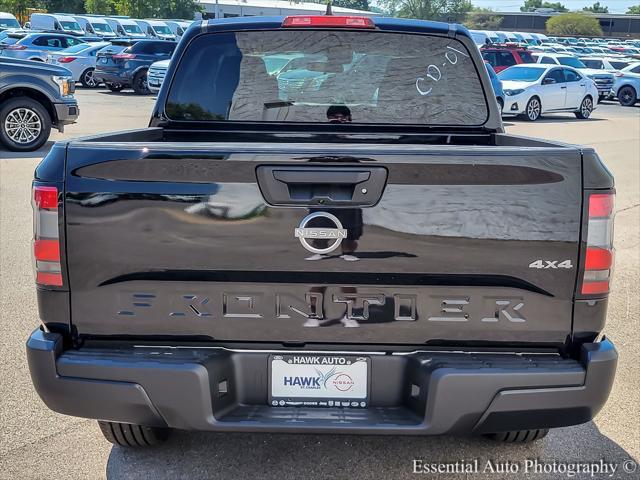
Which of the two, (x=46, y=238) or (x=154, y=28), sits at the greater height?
(x=46, y=238)

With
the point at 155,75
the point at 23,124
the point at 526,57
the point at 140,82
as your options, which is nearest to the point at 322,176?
the point at 23,124

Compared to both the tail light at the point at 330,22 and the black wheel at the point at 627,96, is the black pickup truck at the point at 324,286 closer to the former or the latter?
the tail light at the point at 330,22

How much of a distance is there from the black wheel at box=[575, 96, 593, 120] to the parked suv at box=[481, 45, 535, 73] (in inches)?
96.6

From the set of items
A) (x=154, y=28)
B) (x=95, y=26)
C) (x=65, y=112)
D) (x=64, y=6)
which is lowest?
(x=154, y=28)

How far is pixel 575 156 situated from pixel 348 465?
1709mm

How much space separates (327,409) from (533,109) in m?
21.5

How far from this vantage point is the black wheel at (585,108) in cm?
2483

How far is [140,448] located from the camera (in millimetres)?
3857

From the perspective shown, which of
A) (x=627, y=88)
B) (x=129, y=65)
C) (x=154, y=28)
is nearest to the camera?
(x=129, y=65)

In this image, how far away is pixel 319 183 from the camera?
295cm

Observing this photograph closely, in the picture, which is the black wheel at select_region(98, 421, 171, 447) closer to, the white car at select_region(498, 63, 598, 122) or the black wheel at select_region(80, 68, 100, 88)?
the white car at select_region(498, 63, 598, 122)

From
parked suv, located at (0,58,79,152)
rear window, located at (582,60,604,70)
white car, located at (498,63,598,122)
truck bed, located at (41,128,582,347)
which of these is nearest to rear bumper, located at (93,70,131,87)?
white car, located at (498,63,598,122)

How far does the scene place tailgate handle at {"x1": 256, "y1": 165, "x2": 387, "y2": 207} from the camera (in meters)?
2.93

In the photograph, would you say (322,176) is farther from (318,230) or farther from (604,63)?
(604,63)
